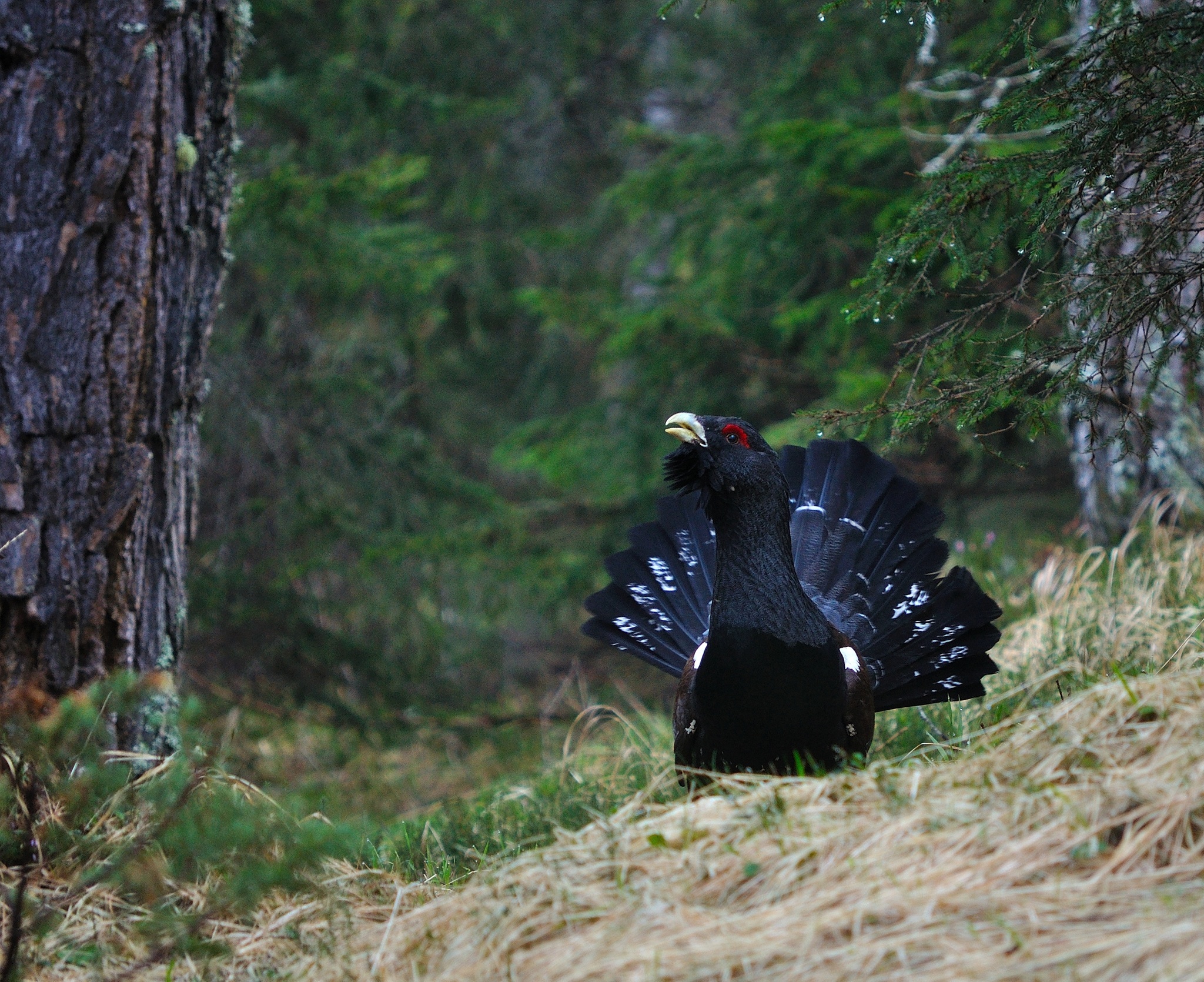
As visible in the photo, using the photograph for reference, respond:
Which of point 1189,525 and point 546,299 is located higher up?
point 546,299

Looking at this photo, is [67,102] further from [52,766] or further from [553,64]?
[553,64]

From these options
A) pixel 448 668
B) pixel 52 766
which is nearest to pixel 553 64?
pixel 448 668

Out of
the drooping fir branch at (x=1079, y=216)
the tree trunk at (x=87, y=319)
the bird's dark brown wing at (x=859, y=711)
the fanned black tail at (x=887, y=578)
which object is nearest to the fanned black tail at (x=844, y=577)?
the fanned black tail at (x=887, y=578)

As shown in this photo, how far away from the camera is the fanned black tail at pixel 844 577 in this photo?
4.12m

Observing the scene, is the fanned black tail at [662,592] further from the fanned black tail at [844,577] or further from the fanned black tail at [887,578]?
the fanned black tail at [887,578]

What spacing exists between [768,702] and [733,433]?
0.95 m

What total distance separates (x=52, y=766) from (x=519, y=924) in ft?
4.87

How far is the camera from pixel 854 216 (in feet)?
23.2

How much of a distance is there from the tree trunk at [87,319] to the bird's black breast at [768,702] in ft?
5.90

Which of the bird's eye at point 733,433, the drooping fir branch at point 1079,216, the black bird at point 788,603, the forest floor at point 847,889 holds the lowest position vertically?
the forest floor at point 847,889

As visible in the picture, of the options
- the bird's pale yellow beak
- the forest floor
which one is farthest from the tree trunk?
the bird's pale yellow beak

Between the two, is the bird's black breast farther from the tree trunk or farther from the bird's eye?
the tree trunk

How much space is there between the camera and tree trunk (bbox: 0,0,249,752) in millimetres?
3182

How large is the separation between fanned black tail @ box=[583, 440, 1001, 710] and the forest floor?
138 cm
